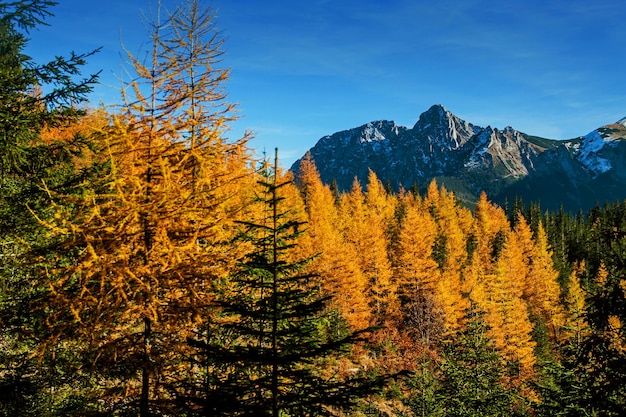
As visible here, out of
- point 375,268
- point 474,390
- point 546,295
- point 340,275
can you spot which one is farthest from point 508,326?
point 474,390

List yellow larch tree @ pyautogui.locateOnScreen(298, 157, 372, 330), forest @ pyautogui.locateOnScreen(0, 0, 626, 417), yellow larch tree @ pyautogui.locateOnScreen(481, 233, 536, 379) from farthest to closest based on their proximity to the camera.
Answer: yellow larch tree @ pyautogui.locateOnScreen(481, 233, 536, 379), yellow larch tree @ pyautogui.locateOnScreen(298, 157, 372, 330), forest @ pyautogui.locateOnScreen(0, 0, 626, 417)

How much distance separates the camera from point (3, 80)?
7.64 m

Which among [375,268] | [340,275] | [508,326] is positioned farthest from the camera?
[375,268]

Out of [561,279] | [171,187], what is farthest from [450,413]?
[561,279]

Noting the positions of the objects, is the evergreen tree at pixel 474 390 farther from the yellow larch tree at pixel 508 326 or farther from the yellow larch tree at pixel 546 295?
the yellow larch tree at pixel 546 295

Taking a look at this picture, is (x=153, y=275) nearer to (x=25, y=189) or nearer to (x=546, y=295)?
(x=25, y=189)

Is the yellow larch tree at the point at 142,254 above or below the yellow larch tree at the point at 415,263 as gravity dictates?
above

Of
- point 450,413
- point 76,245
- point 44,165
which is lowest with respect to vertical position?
point 450,413

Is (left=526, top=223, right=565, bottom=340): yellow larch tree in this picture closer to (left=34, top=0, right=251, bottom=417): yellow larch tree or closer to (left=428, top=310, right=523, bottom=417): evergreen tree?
(left=428, top=310, right=523, bottom=417): evergreen tree

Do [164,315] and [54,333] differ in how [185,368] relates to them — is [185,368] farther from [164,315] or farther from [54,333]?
[54,333]

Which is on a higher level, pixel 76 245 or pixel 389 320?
pixel 76 245

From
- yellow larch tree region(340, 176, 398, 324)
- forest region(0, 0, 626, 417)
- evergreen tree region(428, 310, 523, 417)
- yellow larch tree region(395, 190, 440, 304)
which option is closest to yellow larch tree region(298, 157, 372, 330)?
yellow larch tree region(340, 176, 398, 324)

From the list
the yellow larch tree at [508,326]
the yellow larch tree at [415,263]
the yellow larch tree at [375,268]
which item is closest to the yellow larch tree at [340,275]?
the yellow larch tree at [375,268]

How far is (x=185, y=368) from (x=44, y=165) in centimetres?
558
